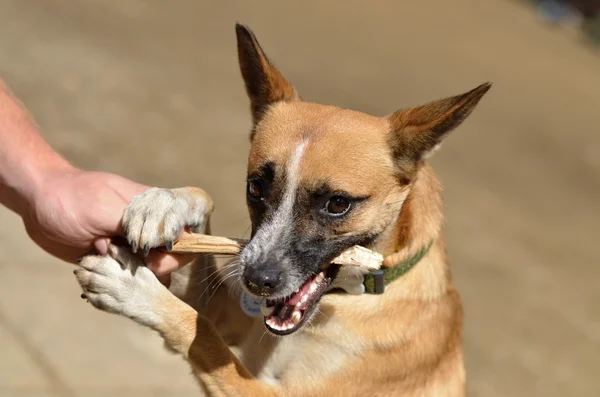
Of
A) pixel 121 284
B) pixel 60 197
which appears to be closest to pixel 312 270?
pixel 121 284

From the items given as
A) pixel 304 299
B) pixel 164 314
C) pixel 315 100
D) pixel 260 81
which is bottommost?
pixel 315 100

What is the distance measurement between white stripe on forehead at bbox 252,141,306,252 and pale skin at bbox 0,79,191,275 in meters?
0.34

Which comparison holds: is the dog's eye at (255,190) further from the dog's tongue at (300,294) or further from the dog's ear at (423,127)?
the dog's ear at (423,127)

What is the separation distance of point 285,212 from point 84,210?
74 centimetres

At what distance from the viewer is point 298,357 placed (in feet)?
10.7

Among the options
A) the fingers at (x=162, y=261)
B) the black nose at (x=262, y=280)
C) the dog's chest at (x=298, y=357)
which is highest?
the black nose at (x=262, y=280)

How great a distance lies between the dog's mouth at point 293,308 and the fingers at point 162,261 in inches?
14.7

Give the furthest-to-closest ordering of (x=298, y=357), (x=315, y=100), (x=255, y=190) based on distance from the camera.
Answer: (x=315, y=100)
(x=298, y=357)
(x=255, y=190)

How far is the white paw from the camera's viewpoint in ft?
9.61

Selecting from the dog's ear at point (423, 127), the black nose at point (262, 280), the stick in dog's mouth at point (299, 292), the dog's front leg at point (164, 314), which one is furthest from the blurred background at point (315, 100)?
the dog's ear at point (423, 127)

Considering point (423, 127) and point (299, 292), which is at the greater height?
point (423, 127)

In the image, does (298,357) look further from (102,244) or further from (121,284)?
(102,244)

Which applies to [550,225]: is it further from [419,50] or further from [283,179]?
[283,179]

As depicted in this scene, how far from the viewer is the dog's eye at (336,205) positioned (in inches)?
120
